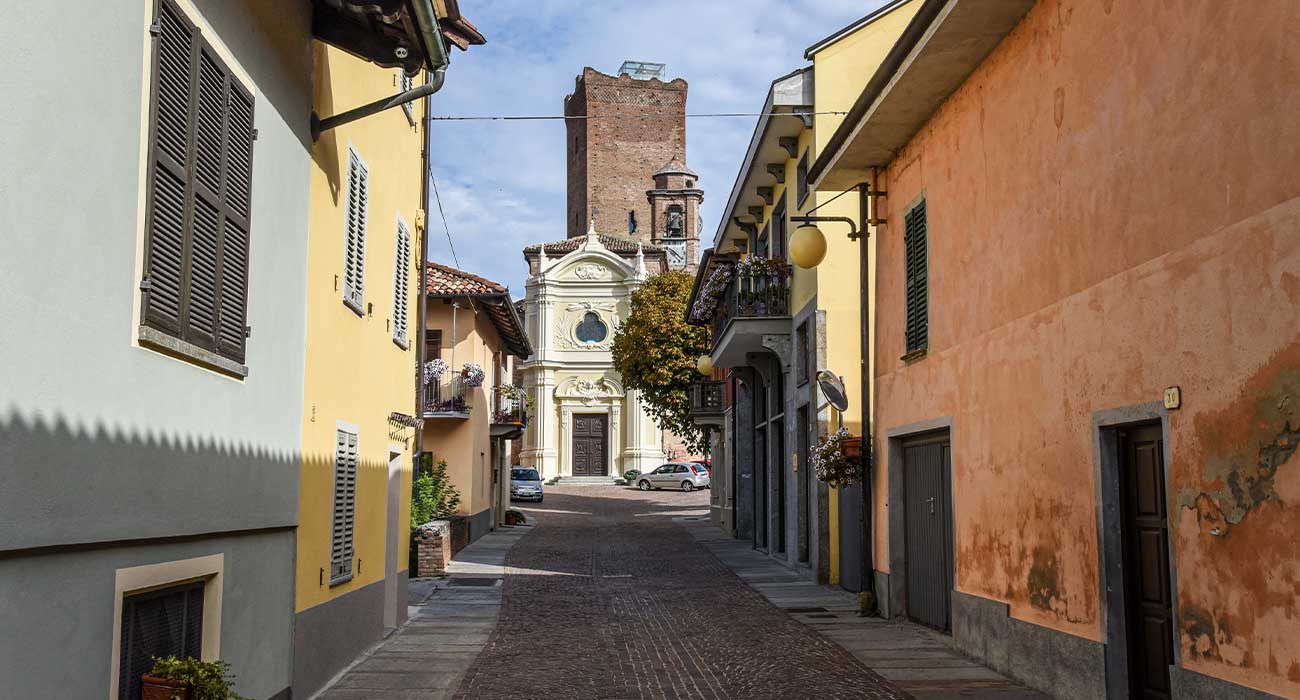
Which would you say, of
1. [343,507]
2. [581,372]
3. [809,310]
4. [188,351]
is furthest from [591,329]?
[188,351]

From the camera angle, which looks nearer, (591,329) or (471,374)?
(471,374)

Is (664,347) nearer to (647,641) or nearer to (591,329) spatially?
(591,329)

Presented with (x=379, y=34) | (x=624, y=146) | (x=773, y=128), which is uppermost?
(x=624, y=146)

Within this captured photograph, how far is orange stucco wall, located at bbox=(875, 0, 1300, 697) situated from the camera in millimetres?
5785

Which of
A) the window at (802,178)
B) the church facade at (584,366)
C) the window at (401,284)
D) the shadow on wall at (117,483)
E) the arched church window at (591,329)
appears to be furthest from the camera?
the arched church window at (591,329)

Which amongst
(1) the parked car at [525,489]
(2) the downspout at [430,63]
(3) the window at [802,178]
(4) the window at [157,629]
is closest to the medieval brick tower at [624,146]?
(1) the parked car at [525,489]

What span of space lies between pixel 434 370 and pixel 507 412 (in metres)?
8.37

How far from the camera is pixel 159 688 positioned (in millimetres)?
5453

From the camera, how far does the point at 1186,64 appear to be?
262 inches

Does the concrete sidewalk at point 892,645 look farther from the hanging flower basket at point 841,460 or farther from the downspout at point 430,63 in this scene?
the downspout at point 430,63

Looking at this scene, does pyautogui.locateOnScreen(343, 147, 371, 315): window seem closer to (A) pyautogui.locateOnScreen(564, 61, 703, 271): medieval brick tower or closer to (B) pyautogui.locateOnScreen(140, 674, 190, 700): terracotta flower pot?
(B) pyautogui.locateOnScreen(140, 674, 190, 700): terracotta flower pot

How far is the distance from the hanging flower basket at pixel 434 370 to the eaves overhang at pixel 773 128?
7023 millimetres

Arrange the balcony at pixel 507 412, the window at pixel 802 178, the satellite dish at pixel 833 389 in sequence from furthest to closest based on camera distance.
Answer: the balcony at pixel 507 412 → the window at pixel 802 178 → the satellite dish at pixel 833 389

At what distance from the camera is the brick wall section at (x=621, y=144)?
240 ft
